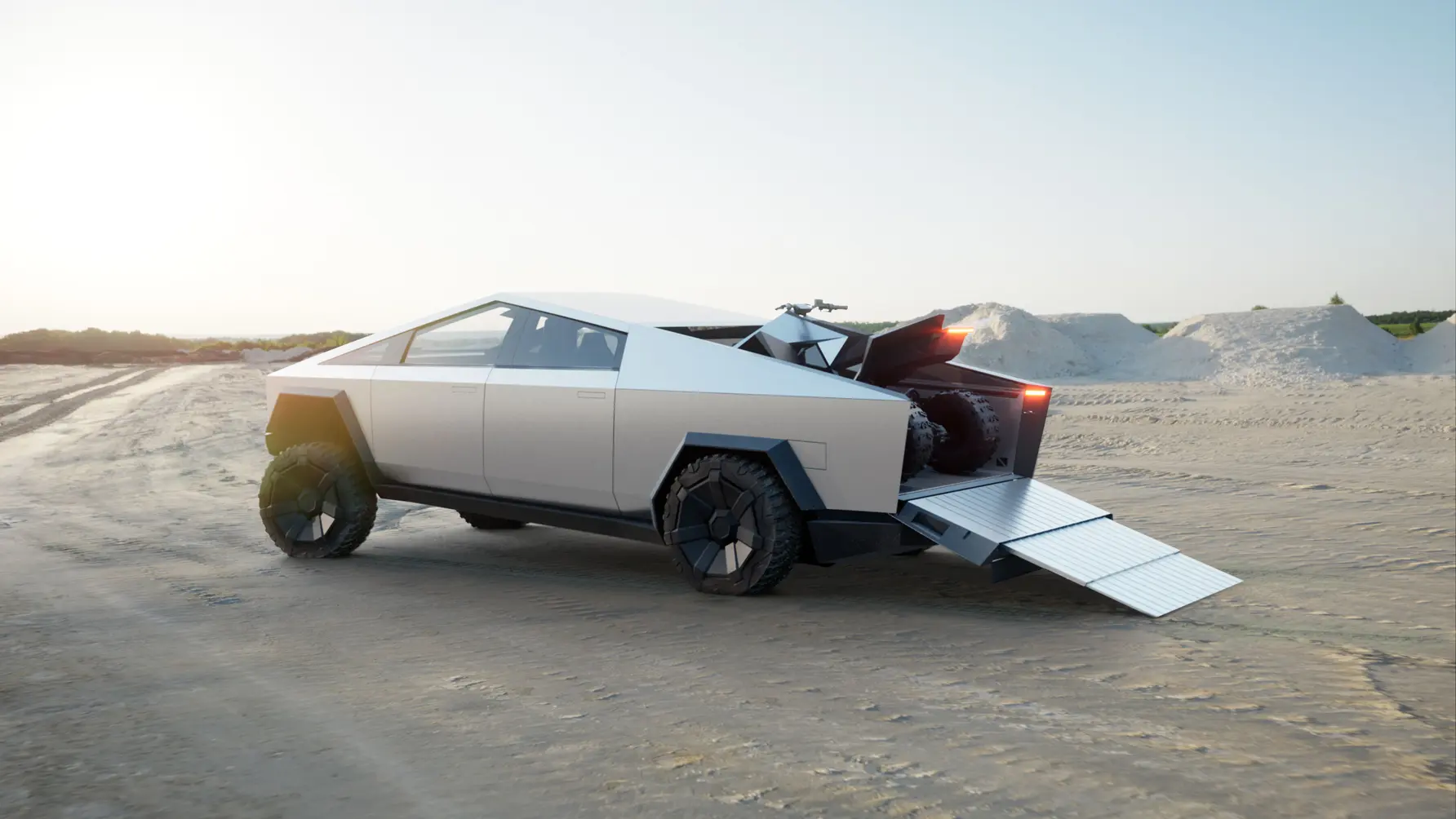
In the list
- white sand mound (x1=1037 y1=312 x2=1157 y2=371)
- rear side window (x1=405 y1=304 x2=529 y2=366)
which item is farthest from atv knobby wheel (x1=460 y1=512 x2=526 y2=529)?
white sand mound (x1=1037 y1=312 x2=1157 y2=371)

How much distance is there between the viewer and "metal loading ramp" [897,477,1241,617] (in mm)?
5512

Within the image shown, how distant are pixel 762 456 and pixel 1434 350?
30710 millimetres

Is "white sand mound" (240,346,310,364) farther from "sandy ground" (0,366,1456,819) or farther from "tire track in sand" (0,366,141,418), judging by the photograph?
"sandy ground" (0,366,1456,819)

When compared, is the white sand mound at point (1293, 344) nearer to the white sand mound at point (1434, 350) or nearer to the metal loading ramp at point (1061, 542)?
the white sand mound at point (1434, 350)

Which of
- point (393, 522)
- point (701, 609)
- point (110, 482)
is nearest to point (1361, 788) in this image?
point (701, 609)

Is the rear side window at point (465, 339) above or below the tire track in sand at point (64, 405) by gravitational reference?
above

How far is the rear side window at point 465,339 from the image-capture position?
22.0 ft

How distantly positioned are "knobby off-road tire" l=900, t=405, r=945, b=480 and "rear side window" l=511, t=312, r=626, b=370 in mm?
1561

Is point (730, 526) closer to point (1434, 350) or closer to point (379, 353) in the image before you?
point (379, 353)

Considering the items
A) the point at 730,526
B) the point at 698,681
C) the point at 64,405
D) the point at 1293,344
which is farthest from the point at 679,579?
the point at 1293,344

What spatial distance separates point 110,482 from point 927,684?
10.0m

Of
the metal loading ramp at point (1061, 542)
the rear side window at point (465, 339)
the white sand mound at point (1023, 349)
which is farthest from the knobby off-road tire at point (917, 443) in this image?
the white sand mound at point (1023, 349)

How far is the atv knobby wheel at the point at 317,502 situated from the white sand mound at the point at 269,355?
36.9 m

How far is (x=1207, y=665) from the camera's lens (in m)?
4.76
